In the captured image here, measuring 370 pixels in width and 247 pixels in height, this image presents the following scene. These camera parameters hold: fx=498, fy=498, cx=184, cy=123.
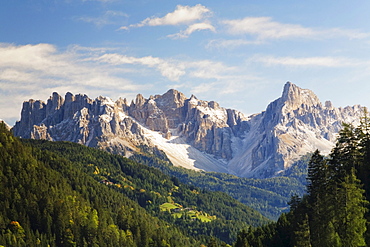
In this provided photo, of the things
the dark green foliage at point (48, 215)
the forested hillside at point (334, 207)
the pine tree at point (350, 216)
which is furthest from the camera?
the dark green foliage at point (48, 215)

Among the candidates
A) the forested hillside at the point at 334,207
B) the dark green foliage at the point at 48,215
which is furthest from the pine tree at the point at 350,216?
the dark green foliage at the point at 48,215

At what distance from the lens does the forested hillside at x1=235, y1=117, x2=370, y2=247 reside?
9481cm

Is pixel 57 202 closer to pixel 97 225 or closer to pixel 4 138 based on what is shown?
pixel 97 225

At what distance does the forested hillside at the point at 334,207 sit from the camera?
94.8 meters

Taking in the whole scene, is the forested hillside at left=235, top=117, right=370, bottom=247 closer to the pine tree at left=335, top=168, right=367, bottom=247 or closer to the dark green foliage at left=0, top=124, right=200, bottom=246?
the pine tree at left=335, top=168, right=367, bottom=247

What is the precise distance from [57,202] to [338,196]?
102 meters

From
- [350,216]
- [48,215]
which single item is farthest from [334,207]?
[48,215]

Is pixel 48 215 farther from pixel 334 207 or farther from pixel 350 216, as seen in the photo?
pixel 350 216

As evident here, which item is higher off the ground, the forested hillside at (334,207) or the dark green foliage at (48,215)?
the forested hillside at (334,207)

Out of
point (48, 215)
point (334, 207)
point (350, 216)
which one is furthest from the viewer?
point (48, 215)

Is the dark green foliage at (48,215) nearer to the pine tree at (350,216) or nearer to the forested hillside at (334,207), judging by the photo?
the forested hillside at (334,207)

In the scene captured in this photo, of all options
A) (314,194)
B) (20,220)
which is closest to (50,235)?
(20,220)

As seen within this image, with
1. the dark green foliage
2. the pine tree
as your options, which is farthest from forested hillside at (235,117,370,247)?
the dark green foliage

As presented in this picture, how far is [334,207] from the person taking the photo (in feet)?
332
